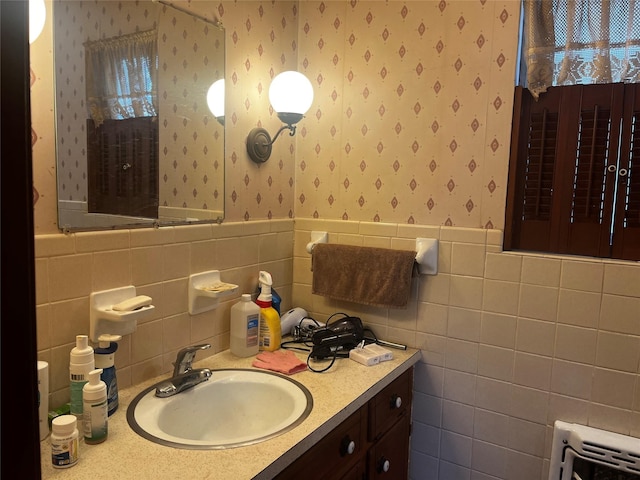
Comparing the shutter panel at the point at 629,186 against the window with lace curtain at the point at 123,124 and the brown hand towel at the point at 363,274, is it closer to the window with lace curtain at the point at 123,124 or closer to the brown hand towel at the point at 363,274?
the brown hand towel at the point at 363,274

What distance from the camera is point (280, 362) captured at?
4.93 feet

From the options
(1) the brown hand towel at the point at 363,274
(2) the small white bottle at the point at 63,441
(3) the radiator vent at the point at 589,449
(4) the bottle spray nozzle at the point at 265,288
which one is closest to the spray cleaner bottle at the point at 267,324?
(4) the bottle spray nozzle at the point at 265,288

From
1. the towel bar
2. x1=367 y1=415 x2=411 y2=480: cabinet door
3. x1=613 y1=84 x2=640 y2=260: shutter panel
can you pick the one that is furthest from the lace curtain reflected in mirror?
x1=613 y1=84 x2=640 y2=260: shutter panel

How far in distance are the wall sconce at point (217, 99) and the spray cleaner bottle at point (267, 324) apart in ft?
2.00

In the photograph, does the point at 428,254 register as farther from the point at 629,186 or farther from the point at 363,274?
the point at 629,186

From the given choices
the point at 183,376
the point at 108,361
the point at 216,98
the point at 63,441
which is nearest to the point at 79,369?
the point at 108,361

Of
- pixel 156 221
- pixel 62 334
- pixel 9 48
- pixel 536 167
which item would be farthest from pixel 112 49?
pixel 536 167

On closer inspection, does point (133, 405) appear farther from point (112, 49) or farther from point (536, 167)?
point (536, 167)

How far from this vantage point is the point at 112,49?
1.21 meters

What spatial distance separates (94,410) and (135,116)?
0.77 metres

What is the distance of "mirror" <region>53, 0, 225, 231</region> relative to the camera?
3.67 ft

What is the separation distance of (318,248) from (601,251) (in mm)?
954

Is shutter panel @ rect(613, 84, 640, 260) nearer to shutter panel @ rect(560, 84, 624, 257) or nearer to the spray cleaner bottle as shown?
shutter panel @ rect(560, 84, 624, 257)

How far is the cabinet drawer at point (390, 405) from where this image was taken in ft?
4.72
